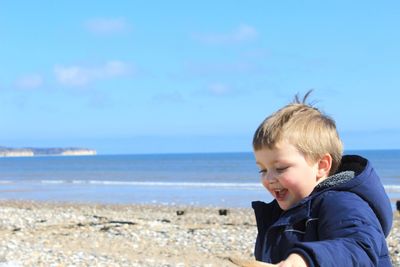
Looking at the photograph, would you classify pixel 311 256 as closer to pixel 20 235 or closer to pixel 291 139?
pixel 291 139

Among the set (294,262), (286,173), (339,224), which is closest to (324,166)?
(286,173)

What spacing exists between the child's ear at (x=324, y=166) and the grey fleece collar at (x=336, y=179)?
3cm

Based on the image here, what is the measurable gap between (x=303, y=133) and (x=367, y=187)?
274mm

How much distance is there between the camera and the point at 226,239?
12.6 meters

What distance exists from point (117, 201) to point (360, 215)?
90.5ft

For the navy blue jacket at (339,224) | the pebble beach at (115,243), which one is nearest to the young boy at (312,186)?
the navy blue jacket at (339,224)

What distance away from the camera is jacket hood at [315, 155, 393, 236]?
7.43 feet

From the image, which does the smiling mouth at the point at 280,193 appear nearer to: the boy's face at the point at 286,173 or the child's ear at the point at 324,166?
the boy's face at the point at 286,173

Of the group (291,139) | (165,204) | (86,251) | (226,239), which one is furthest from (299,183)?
(165,204)

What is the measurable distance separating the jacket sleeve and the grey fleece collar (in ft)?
0.22

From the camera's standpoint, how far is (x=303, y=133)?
90.7 inches

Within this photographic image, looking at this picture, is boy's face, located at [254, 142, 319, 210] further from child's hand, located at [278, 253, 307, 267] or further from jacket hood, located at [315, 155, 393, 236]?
child's hand, located at [278, 253, 307, 267]

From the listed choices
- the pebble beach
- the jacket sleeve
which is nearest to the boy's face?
the jacket sleeve

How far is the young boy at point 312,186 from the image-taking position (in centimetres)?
216
